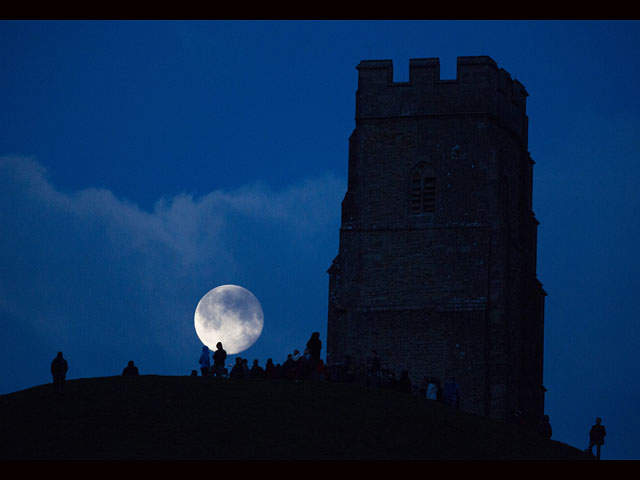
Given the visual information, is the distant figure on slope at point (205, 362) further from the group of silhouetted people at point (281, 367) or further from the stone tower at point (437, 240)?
the stone tower at point (437, 240)

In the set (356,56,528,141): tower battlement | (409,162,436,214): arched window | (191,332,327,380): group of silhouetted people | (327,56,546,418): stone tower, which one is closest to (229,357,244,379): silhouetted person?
(191,332,327,380): group of silhouetted people

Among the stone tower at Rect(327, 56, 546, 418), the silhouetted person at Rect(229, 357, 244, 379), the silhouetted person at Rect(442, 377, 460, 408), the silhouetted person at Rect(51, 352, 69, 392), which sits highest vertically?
the stone tower at Rect(327, 56, 546, 418)

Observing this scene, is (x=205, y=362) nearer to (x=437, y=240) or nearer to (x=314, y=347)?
(x=314, y=347)

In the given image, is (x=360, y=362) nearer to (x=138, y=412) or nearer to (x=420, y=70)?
(x=420, y=70)

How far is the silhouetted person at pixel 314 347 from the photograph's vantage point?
165 feet

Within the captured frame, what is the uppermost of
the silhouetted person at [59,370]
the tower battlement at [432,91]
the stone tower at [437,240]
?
the tower battlement at [432,91]

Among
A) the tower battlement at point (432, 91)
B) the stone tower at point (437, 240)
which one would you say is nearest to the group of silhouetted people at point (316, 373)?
the stone tower at point (437, 240)

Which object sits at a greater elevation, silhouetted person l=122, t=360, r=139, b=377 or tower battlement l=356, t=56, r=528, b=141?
tower battlement l=356, t=56, r=528, b=141

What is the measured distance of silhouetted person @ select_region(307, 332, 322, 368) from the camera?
5016 cm

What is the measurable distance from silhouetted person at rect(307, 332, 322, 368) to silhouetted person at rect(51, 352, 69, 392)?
7240mm

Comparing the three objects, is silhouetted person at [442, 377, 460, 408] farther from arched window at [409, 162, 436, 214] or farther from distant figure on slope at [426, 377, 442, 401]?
arched window at [409, 162, 436, 214]

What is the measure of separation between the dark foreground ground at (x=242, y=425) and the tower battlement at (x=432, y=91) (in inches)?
690

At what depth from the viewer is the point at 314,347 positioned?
50.6 metres

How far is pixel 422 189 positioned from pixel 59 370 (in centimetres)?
2022
